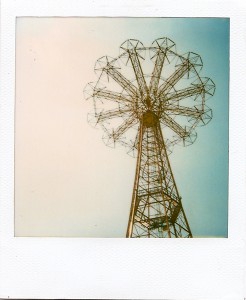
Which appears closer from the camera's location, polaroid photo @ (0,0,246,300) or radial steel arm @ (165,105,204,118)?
polaroid photo @ (0,0,246,300)

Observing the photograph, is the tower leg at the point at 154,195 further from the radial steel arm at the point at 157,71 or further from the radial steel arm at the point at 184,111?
the radial steel arm at the point at 157,71

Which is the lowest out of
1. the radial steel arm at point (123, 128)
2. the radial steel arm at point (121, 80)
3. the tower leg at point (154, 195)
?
the tower leg at point (154, 195)

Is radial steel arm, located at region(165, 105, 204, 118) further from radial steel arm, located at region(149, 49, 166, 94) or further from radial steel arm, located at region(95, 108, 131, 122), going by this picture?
radial steel arm, located at region(95, 108, 131, 122)

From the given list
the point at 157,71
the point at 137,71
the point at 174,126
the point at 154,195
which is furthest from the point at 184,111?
the point at 154,195

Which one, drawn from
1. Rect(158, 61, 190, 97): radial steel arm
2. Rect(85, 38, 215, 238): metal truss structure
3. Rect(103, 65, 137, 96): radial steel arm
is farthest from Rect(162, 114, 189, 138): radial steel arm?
Rect(103, 65, 137, 96): radial steel arm

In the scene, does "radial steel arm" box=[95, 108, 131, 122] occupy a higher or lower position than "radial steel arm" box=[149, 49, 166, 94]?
lower

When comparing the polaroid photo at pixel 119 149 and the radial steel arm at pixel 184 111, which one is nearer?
the polaroid photo at pixel 119 149

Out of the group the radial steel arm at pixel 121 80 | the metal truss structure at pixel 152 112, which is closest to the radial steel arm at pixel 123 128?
the metal truss structure at pixel 152 112

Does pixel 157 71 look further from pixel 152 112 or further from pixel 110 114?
pixel 110 114
